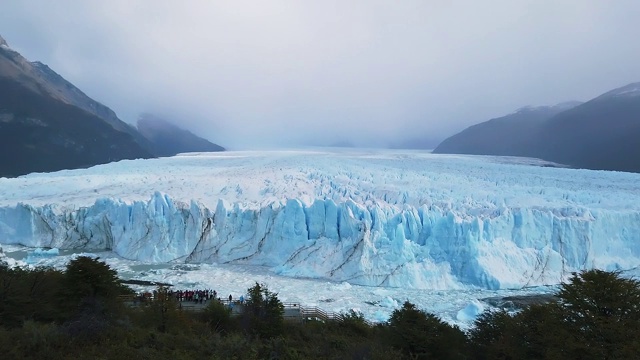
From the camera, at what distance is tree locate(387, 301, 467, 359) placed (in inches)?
351

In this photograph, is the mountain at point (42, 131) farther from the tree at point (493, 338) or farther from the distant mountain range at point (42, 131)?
the tree at point (493, 338)

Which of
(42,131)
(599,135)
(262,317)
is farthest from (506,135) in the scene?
(42,131)

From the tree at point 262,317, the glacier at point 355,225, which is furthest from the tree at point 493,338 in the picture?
the glacier at point 355,225

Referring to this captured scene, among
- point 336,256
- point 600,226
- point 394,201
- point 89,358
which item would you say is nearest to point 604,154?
point 600,226

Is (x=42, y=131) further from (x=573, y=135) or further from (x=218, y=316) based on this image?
(x=573, y=135)

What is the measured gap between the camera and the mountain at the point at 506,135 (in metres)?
66.8

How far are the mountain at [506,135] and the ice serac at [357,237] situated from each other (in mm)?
49008

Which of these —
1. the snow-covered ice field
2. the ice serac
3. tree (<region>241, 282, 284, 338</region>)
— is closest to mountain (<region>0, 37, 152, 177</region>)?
the snow-covered ice field

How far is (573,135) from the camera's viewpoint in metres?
58.4

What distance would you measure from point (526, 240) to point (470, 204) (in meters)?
2.98

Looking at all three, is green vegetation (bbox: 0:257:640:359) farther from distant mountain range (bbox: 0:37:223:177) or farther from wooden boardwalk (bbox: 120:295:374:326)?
distant mountain range (bbox: 0:37:223:177)

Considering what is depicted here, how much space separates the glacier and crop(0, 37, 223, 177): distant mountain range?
108 ft

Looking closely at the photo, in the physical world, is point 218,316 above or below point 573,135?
below

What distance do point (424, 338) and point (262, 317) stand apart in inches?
175
